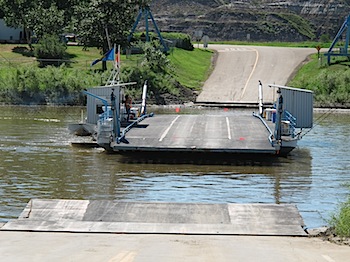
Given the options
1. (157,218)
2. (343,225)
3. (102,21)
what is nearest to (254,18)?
(102,21)

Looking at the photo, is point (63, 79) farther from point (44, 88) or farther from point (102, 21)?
point (102, 21)

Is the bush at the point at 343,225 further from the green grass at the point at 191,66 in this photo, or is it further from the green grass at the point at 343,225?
the green grass at the point at 191,66

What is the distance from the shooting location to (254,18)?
115 m

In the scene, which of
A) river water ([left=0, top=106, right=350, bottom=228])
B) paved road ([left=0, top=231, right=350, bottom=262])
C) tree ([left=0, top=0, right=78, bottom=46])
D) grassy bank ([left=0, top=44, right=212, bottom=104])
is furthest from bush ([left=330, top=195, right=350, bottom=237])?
tree ([left=0, top=0, right=78, bottom=46])

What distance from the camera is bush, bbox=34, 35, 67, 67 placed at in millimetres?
66625

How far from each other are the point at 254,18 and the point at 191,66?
45.5 metres

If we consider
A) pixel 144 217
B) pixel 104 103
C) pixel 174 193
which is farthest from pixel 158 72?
pixel 144 217

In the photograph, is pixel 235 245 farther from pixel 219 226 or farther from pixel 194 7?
pixel 194 7

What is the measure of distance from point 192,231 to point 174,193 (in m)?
7.37

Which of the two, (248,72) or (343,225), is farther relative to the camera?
(248,72)

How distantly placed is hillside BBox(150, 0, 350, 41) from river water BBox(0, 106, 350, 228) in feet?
244

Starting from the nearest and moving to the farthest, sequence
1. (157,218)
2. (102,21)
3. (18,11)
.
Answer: (157,218) → (102,21) → (18,11)

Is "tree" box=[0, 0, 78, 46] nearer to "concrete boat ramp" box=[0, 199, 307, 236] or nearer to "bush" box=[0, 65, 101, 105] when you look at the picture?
"bush" box=[0, 65, 101, 105]

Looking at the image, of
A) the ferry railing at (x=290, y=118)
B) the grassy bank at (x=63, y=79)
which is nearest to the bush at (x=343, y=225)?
the ferry railing at (x=290, y=118)
